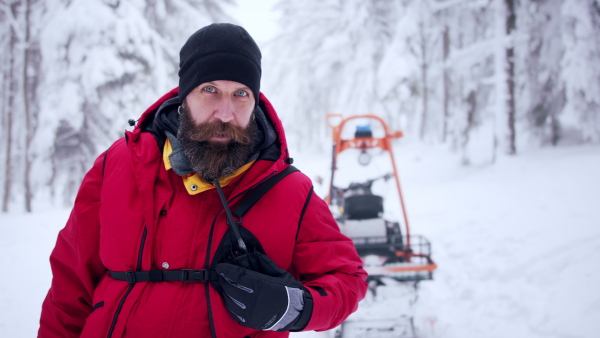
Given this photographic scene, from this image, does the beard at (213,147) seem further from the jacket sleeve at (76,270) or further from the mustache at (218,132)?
the jacket sleeve at (76,270)

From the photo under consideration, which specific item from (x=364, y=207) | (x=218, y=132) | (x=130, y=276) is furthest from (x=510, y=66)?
(x=130, y=276)

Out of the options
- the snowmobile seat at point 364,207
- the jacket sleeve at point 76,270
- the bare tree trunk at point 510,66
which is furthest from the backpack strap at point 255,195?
the bare tree trunk at point 510,66

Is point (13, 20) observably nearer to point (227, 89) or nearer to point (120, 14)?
point (120, 14)

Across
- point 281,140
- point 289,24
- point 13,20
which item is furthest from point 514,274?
point 289,24

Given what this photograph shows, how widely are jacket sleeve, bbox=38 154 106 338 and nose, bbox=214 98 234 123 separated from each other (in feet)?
2.26

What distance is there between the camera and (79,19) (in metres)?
9.69

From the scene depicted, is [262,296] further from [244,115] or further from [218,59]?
[218,59]

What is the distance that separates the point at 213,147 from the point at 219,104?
0.22 metres

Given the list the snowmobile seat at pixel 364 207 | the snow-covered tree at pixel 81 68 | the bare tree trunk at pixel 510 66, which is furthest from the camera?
the bare tree trunk at pixel 510 66

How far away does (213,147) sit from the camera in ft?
5.31

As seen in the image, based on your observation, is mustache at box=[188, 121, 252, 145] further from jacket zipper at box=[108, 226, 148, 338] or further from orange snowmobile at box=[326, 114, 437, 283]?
orange snowmobile at box=[326, 114, 437, 283]

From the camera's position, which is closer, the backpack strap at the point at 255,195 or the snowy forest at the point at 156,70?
the backpack strap at the point at 255,195

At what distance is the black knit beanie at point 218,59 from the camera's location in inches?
65.3

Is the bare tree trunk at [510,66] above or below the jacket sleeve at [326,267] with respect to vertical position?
above
